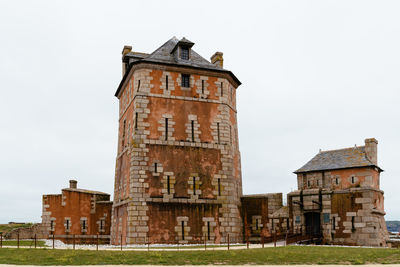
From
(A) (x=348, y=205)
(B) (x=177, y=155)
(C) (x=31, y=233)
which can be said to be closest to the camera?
(B) (x=177, y=155)

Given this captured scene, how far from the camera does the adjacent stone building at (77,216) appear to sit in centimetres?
3319

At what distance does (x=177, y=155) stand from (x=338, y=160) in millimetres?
16411

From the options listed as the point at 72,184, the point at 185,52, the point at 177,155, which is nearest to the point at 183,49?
the point at 185,52

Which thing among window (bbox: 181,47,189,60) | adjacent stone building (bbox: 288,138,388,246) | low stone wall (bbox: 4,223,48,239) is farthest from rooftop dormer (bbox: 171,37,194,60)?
low stone wall (bbox: 4,223,48,239)

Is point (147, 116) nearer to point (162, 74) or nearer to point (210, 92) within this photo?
point (162, 74)

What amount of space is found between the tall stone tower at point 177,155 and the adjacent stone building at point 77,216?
3922 millimetres

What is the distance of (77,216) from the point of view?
33.8 metres

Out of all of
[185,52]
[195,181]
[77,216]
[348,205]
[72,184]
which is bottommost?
[77,216]

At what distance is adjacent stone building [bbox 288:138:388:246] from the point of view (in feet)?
92.8

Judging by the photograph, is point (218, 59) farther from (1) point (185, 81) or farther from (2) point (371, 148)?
(2) point (371, 148)

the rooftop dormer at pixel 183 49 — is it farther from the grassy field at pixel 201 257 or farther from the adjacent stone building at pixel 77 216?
the grassy field at pixel 201 257

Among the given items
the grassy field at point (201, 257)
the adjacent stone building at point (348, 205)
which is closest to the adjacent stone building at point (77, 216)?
the grassy field at point (201, 257)

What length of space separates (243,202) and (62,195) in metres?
14.7

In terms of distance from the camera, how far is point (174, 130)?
2797cm
